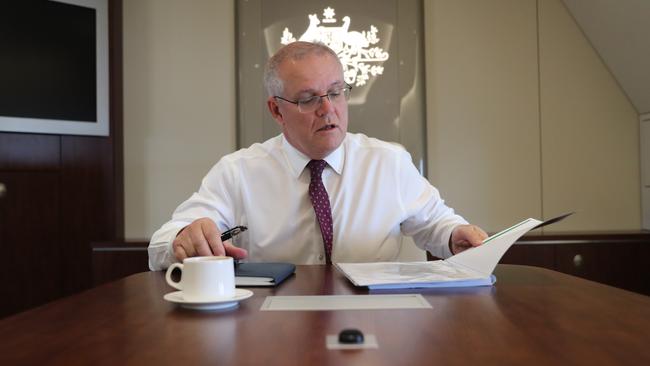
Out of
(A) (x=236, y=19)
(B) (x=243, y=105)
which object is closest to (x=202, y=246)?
(B) (x=243, y=105)

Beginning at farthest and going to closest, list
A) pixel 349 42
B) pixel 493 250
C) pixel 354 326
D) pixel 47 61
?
1. pixel 349 42
2. pixel 47 61
3. pixel 493 250
4. pixel 354 326

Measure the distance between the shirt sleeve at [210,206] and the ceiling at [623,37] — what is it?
211cm

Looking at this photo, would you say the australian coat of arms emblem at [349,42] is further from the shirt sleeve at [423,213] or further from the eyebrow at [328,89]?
the eyebrow at [328,89]

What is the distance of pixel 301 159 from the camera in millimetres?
1981

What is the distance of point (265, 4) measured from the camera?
10.3 feet

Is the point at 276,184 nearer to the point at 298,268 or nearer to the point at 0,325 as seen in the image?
the point at 298,268

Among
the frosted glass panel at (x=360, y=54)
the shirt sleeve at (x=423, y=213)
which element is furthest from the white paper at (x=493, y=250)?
the frosted glass panel at (x=360, y=54)

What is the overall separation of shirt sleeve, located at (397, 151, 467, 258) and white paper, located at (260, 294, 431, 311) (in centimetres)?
84

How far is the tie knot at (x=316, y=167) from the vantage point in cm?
193

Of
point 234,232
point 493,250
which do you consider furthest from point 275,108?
point 493,250

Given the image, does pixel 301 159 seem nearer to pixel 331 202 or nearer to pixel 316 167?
pixel 316 167

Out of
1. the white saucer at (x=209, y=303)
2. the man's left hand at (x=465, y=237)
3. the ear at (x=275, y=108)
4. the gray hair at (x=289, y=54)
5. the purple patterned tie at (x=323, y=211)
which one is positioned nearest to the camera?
the white saucer at (x=209, y=303)

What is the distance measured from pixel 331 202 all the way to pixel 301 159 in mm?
188

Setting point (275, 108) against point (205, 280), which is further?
point (275, 108)
